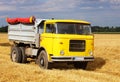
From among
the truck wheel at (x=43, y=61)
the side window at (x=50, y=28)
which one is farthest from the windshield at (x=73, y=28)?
the truck wheel at (x=43, y=61)

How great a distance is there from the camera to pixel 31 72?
14320 millimetres

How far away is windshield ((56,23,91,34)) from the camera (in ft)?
55.6

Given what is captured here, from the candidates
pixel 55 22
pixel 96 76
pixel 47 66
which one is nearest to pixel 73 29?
Result: pixel 55 22

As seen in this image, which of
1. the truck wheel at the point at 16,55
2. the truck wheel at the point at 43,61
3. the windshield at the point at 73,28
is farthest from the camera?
the truck wheel at the point at 16,55

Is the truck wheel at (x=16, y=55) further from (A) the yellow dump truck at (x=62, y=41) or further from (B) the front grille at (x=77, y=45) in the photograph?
(B) the front grille at (x=77, y=45)

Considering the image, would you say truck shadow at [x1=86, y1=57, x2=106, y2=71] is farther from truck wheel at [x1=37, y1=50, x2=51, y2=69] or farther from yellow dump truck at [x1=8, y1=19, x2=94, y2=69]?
truck wheel at [x1=37, y1=50, x2=51, y2=69]

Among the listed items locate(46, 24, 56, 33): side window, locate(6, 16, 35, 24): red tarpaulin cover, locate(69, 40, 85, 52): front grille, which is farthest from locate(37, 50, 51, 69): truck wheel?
locate(6, 16, 35, 24): red tarpaulin cover

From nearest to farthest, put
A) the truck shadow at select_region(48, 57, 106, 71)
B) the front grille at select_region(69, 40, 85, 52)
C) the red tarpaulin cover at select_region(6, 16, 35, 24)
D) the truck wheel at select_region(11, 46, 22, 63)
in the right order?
the front grille at select_region(69, 40, 85, 52) < the red tarpaulin cover at select_region(6, 16, 35, 24) < the truck shadow at select_region(48, 57, 106, 71) < the truck wheel at select_region(11, 46, 22, 63)

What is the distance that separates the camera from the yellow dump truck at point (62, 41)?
54.5 ft

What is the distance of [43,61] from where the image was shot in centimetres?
1747

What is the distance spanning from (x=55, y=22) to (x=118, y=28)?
4374 inches

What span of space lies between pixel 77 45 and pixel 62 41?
82cm

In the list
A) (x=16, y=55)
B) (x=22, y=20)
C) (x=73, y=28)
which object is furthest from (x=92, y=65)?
(x=22, y=20)

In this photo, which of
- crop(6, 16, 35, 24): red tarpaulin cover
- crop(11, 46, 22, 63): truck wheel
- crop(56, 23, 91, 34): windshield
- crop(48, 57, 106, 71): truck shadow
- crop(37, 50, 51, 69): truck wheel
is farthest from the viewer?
crop(11, 46, 22, 63): truck wheel
